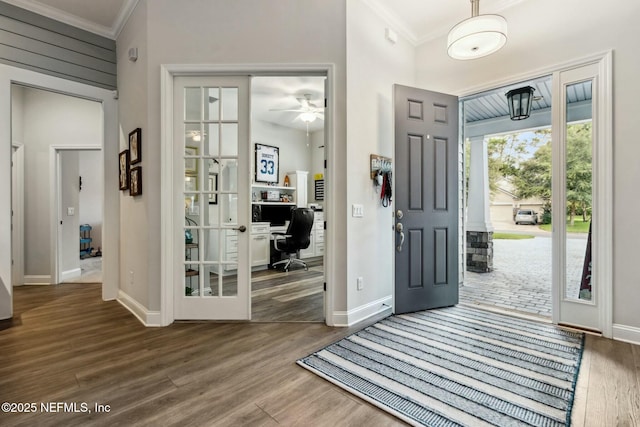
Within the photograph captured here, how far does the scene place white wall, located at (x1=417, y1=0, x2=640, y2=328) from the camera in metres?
2.38

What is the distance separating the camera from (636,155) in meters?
2.37

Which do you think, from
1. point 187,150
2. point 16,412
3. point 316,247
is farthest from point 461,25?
point 316,247

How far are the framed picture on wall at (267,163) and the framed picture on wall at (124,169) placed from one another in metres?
2.96

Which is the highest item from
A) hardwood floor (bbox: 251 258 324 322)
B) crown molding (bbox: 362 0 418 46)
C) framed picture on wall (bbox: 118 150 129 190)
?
crown molding (bbox: 362 0 418 46)

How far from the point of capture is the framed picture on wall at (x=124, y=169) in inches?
124

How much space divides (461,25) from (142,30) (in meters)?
2.85

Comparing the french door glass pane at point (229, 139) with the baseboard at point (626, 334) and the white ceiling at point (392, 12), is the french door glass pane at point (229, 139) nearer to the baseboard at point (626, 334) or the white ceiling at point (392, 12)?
the white ceiling at point (392, 12)

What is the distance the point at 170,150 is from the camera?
9.00 feet

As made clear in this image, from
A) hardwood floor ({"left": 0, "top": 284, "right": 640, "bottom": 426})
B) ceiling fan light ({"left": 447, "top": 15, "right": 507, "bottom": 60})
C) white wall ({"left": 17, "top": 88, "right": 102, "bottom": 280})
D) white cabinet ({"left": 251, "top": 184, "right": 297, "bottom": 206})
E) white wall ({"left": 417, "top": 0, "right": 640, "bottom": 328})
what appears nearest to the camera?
hardwood floor ({"left": 0, "top": 284, "right": 640, "bottom": 426})

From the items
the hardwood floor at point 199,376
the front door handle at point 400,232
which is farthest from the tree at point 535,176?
the hardwood floor at point 199,376

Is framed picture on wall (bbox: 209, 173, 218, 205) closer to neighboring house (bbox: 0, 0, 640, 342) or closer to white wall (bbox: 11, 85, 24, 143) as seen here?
neighboring house (bbox: 0, 0, 640, 342)

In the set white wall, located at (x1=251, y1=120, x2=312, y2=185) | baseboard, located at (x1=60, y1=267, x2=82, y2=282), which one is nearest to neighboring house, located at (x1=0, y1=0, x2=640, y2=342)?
baseboard, located at (x1=60, y1=267, x2=82, y2=282)

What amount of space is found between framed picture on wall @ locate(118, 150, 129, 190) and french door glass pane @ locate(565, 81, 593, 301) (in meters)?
4.28

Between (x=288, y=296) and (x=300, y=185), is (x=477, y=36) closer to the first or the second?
(x=288, y=296)
